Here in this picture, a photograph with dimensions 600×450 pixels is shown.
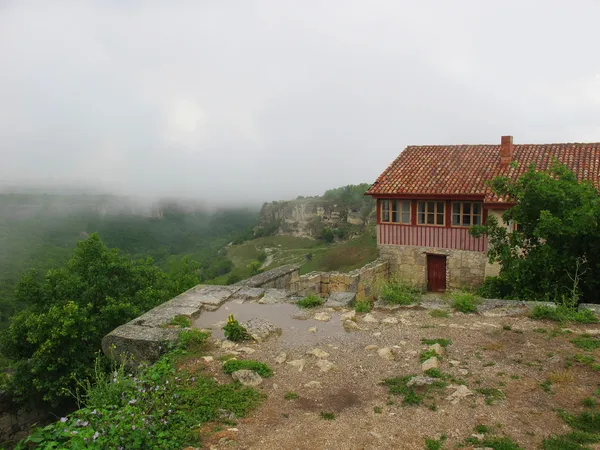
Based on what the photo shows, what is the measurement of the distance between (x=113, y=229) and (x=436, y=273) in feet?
253

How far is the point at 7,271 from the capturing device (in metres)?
38.8

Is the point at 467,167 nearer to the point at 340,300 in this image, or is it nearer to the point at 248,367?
the point at 340,300

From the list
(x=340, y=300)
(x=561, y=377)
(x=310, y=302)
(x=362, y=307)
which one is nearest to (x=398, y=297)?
(x=362, y=307)

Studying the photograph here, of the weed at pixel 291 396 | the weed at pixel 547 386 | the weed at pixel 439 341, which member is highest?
the weed at pixel 439 341

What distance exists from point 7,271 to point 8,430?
3527cm

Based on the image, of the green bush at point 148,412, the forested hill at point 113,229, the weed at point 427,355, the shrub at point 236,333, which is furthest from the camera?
the forested hill at point 113,229

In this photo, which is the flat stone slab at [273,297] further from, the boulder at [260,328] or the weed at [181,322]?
the weed at [181,322]

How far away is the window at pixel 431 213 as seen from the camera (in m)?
16.1

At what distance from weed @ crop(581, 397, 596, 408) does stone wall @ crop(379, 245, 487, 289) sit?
12066mm

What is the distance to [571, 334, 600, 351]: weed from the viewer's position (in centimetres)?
523

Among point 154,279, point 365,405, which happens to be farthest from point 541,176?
point 154,279

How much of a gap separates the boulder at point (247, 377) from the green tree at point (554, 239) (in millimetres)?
6207

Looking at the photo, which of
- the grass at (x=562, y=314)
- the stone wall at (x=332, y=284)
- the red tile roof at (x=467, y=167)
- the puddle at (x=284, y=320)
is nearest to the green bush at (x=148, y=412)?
the puddle at (x=284, y=320)

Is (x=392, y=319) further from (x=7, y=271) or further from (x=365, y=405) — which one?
(x=7, y=271)
